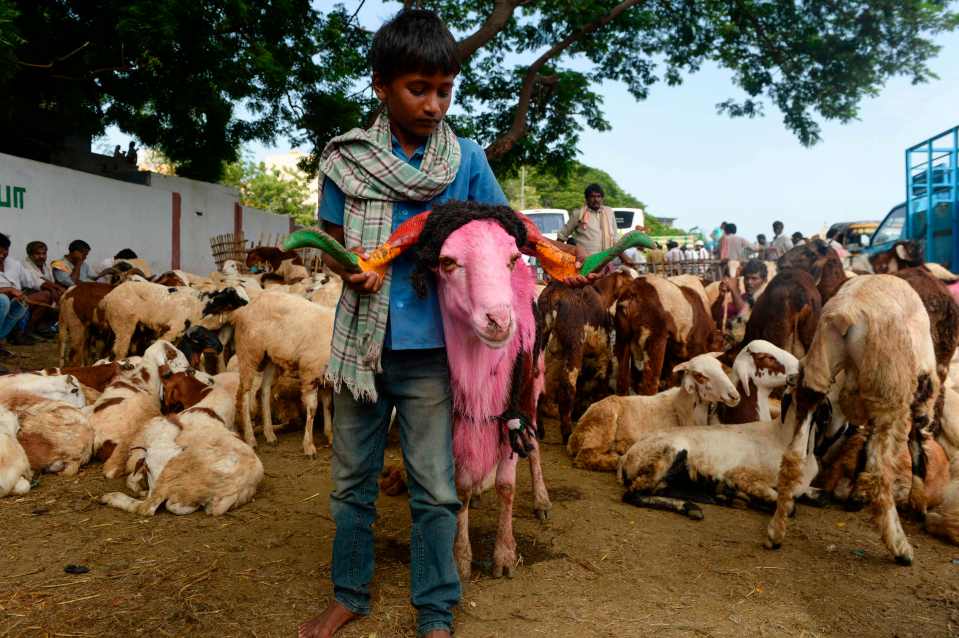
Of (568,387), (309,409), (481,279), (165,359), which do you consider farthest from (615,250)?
(165,359)

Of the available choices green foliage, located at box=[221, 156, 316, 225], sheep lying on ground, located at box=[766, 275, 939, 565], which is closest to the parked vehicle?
sheep lying on ground, located at box=[766, 275, 939, 565]

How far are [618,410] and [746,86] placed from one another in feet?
36.3

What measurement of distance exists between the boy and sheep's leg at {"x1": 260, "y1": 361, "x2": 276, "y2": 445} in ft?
12.2

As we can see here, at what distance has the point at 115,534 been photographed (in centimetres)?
397

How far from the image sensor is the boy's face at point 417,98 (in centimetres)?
266

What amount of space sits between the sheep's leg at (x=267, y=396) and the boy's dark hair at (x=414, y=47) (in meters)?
4.24

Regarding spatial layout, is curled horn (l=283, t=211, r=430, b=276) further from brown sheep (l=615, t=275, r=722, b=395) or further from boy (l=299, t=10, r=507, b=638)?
brown sheep (l=615, t=275, r=722, b=395)

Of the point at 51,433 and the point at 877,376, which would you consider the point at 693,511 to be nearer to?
the point at 877,376

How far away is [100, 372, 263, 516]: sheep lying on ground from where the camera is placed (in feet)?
14.1

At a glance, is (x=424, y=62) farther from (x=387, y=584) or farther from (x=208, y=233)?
(x=208, y=233)

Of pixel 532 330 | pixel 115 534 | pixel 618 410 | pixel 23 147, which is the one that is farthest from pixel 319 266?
pixel 532 330

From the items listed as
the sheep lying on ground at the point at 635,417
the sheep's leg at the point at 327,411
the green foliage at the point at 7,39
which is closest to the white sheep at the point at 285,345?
the sheep's leg at the point at 327,411

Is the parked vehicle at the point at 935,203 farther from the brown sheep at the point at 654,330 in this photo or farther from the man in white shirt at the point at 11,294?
the man in white shirt at the point at 11,294

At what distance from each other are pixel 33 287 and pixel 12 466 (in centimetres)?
682
